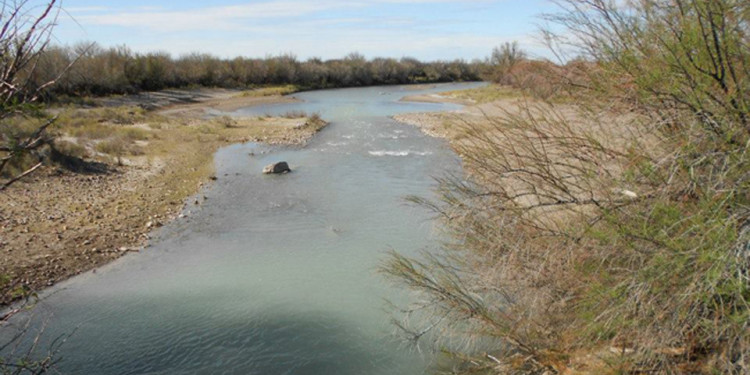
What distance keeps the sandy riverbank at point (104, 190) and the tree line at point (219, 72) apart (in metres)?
4.33

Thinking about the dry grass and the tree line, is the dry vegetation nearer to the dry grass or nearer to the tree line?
the tree line

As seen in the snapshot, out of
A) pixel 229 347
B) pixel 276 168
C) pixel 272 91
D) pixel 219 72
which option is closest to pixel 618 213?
pixel 229 347

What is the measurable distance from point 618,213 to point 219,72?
5267cm

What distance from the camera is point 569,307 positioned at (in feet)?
17.2

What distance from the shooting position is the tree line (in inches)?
1364

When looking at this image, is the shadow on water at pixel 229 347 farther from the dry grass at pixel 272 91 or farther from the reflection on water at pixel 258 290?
the dry grass at pixel 272 91

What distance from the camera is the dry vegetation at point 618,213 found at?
12.9 feet

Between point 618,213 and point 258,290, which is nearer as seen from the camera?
point 618,213

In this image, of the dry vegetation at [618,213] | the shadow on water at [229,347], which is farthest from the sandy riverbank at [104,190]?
the dry vegetation at [618,213]

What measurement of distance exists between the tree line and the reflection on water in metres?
13.7

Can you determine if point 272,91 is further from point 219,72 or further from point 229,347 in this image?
point 229,347

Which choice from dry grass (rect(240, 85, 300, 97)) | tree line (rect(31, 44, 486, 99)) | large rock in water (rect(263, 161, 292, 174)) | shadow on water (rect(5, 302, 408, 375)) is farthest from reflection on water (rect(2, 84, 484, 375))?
dry grass (rect(240, 85, 300, 97))

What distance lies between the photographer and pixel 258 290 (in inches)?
354

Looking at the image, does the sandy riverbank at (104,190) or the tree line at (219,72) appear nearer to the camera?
the sandy riverbank at (104,190)
